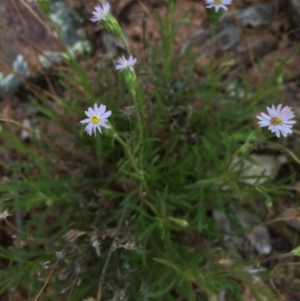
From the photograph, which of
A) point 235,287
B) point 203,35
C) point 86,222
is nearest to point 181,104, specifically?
point 203,35

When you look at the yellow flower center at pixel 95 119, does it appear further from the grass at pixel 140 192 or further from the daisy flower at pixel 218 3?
the daisy flower at pixel 218 3

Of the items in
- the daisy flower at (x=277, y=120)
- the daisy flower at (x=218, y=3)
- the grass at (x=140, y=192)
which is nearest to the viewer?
the daisy flower at (x=277, y=120)

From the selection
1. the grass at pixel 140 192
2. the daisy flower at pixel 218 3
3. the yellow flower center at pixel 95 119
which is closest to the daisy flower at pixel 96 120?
the yellow flower center at pixel 95 119

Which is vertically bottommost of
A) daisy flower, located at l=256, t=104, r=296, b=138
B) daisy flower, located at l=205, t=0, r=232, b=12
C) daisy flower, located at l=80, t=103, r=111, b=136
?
daisy flower, located at l=80, t=103, r=111, b=136

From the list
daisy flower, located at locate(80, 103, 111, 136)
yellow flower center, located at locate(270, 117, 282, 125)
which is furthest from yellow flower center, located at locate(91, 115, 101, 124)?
yellow flower center, located at locate(270, 117, 282, 125)

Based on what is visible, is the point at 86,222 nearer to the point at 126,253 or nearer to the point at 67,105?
the point at 126,253

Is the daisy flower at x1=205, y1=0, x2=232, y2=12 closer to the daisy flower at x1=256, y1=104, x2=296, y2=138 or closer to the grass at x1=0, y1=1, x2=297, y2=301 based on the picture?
the grass at x1=0, y1=1, x2=297, y2=301

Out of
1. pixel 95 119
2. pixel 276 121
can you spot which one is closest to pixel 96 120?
pixel 95 119

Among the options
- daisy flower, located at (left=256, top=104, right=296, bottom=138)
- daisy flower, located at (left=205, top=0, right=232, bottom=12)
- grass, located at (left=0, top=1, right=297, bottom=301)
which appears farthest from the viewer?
grass, located at (left=0, top=1, right=297, bottom=301)

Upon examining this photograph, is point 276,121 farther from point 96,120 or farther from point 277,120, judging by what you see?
point 96,120
